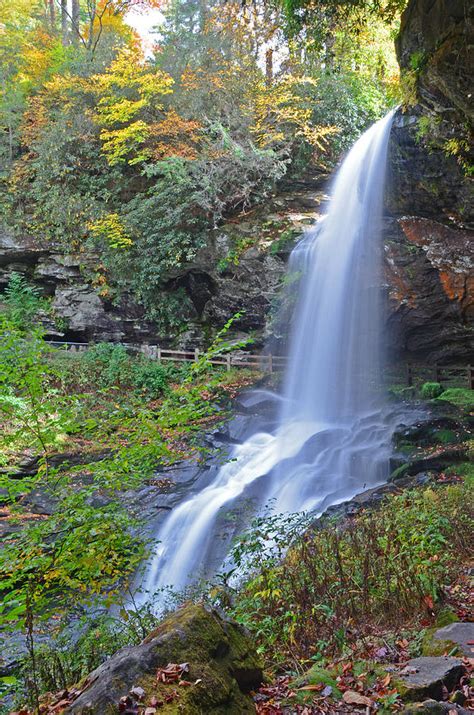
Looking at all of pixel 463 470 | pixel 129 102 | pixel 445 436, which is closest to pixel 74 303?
pixel 129 102

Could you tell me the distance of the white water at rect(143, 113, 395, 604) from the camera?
404 inches

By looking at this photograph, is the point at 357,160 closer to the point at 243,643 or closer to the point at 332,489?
the point at 332,489

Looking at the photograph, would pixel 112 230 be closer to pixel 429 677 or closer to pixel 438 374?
pixel 438 374

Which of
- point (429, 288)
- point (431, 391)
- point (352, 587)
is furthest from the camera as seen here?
point (429, 288)

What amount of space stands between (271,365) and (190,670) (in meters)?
14.2

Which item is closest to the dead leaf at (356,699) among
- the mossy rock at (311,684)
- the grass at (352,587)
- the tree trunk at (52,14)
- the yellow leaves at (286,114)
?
the mossy rock at (311,684)

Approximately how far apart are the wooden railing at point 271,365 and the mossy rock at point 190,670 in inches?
404

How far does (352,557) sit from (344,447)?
6.49m

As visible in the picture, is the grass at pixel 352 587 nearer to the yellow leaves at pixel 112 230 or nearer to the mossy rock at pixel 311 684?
the mossy rock at pixel 311 684

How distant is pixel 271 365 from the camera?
646 inches

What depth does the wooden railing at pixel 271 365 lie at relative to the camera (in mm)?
14656

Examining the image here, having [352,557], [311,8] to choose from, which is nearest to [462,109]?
[311,8]

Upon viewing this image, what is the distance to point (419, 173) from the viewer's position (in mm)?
12656

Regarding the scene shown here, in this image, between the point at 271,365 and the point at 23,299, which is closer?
the point at 271,365
